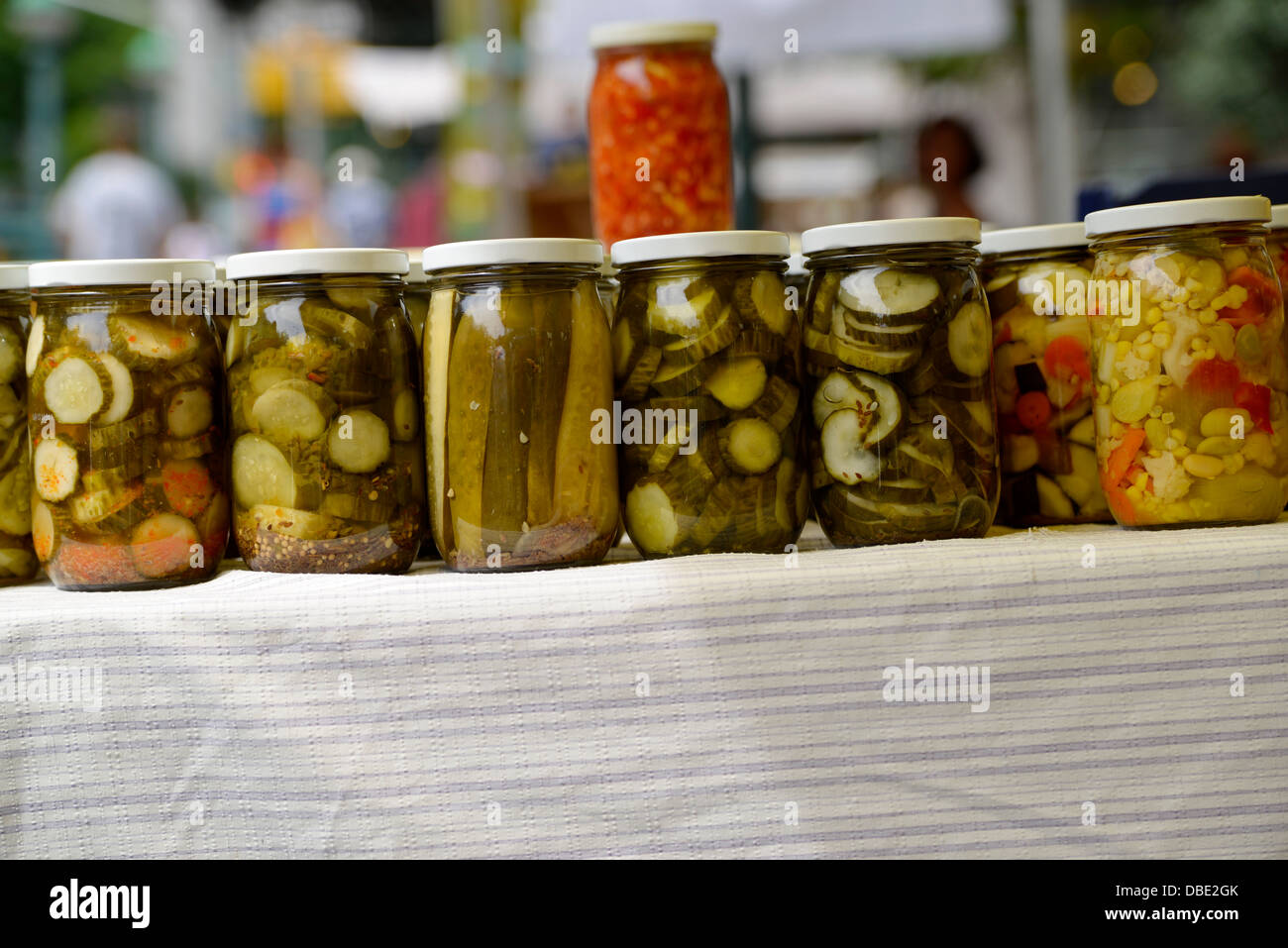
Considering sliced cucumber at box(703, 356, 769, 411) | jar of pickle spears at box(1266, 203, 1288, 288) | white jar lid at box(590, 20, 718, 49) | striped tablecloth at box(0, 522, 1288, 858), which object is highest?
white jar lid at box(590, 20, 718, 49)

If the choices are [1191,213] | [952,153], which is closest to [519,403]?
[1191,213]

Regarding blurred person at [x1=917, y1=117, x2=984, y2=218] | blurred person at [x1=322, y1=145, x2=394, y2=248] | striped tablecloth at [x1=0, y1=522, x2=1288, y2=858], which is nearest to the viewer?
striped tablecloth at [x1=0, y1=522, x2=1288, y2=858]

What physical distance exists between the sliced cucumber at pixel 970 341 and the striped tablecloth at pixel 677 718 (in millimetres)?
182

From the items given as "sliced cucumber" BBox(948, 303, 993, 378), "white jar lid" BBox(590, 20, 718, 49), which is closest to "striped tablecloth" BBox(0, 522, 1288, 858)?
"sliced cucumber" BBox(948, 303, 993, 378)

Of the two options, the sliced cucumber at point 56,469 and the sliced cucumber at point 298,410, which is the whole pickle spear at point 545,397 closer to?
the sliced cucumber at point 298,410

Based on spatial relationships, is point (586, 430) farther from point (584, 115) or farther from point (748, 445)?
point (584, 115)

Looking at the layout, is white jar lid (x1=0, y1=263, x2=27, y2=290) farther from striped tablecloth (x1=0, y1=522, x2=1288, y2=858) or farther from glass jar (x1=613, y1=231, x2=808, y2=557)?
glass jar (x1=613, y1=231, x2=808, y2=557)

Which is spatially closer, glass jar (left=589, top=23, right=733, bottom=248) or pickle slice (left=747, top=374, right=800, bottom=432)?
pickle slice (left=747, top=374, right=800, bottom=432)

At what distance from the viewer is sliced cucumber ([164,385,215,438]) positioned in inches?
39.2

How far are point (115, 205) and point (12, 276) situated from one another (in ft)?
16.6

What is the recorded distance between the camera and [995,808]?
36.1 inches

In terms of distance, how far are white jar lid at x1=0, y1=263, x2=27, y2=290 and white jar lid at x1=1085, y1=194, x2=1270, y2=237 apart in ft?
3.09

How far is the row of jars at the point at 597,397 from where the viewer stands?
3.19 feet

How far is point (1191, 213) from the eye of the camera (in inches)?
→ 38.6
